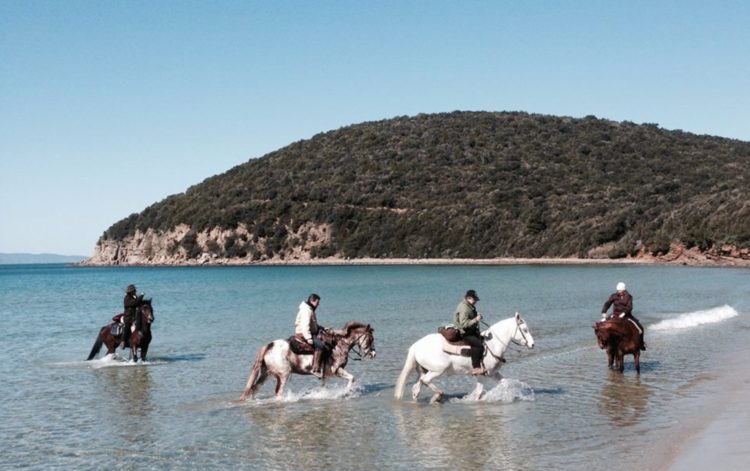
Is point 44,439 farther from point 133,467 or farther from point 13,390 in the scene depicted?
point 13,390

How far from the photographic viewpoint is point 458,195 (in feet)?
383

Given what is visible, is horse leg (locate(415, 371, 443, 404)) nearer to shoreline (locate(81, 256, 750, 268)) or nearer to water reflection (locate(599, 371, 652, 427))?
water reflection (locate(599, 371, 652, 427))

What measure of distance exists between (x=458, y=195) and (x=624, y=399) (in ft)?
341

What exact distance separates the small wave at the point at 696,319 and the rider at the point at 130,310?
54.3ft

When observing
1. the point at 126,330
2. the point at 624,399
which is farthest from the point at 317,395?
the point at 126,330

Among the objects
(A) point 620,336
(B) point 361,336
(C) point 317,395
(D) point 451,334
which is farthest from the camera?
(A) point 620,336

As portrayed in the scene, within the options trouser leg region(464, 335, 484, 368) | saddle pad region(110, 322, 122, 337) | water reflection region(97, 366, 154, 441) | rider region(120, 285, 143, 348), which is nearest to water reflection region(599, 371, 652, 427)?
trouser leg region(464, 335, 484, 368)

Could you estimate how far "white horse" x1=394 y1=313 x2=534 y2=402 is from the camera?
13148 mm

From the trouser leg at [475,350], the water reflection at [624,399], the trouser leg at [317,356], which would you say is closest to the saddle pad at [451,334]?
the trouser leg at [475,350]

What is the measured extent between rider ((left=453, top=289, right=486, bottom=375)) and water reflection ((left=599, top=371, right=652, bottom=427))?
211cm

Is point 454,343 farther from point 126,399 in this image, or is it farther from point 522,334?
point 126,399

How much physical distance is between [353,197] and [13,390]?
344 feet

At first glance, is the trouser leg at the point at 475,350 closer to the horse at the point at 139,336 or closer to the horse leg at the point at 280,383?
the horse leg at the point at 280,383

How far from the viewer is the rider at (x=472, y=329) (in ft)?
43.1
